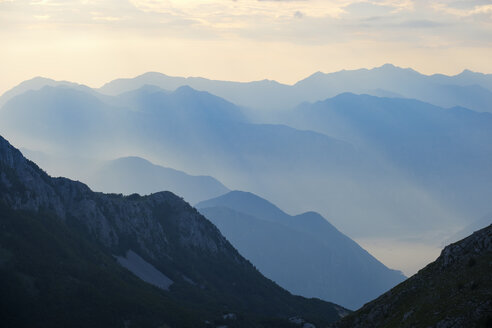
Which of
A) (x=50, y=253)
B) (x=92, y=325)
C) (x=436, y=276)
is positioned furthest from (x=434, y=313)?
(x=50, y=253)

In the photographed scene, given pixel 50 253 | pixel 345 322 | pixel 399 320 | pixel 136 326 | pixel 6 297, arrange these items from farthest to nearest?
pixel 50 253, pixel 136 326, pixel 6 297, pixel 345 322, pixel 399 320

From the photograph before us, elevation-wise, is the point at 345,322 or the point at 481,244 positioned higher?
the point at 481,244

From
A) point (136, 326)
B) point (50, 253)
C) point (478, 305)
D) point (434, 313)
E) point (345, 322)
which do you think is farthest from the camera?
point (50, 253)

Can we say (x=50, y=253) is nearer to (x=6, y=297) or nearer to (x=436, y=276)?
(x=6, y=297)

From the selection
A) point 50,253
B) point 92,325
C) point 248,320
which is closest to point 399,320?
point 92,325

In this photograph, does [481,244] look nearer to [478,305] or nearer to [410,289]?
[410,289]

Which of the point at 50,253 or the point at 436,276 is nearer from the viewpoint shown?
the point at 436,276
